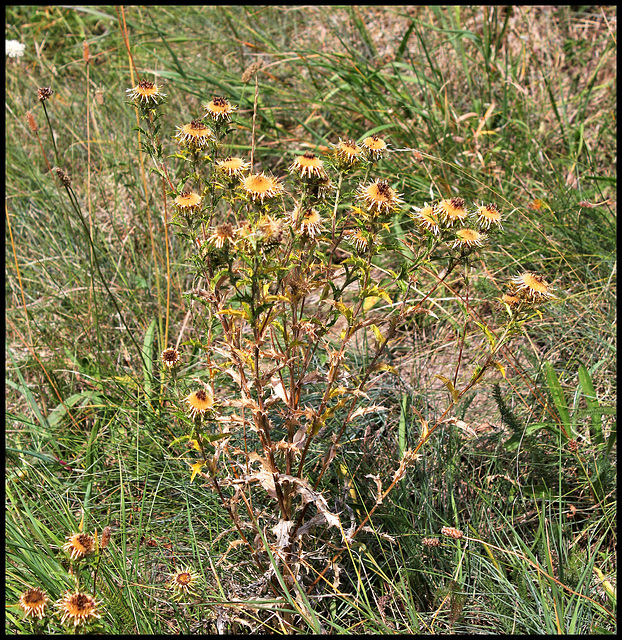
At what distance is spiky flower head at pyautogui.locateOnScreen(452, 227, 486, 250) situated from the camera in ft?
4.00

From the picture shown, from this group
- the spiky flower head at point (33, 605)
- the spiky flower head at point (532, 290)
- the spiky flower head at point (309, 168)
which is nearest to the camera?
the spiky flower head at point (33, 605)

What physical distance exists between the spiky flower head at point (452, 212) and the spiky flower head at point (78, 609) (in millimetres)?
1054

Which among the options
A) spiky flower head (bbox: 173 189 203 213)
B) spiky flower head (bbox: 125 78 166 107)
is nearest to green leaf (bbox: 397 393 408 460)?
spiky flower head (bbox: 173 189 203 213)

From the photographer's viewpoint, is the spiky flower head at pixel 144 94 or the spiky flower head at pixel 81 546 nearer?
the spiky flower head at pixel 81 546

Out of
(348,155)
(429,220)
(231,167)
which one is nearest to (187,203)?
(231,167)

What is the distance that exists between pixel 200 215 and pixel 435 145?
6.15ft

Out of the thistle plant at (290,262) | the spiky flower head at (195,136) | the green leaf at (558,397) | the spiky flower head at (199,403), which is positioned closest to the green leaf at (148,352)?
the thistle plant at (290,262)

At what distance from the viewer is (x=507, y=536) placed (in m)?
1.69

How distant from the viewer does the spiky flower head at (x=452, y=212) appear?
119cm

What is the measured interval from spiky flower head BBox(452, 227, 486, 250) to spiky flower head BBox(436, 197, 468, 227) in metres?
0.04

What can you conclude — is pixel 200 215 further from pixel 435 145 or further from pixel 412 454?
pixel 435 145

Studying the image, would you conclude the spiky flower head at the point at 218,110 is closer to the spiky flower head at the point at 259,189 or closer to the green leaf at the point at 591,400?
the spiky flower head at the point at 259,189

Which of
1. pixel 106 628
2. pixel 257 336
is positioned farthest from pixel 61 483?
Result: pixel 257 336

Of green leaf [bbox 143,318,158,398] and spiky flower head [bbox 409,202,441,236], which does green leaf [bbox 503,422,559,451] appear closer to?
spiky flower head [bbox 409,202,441,236]
